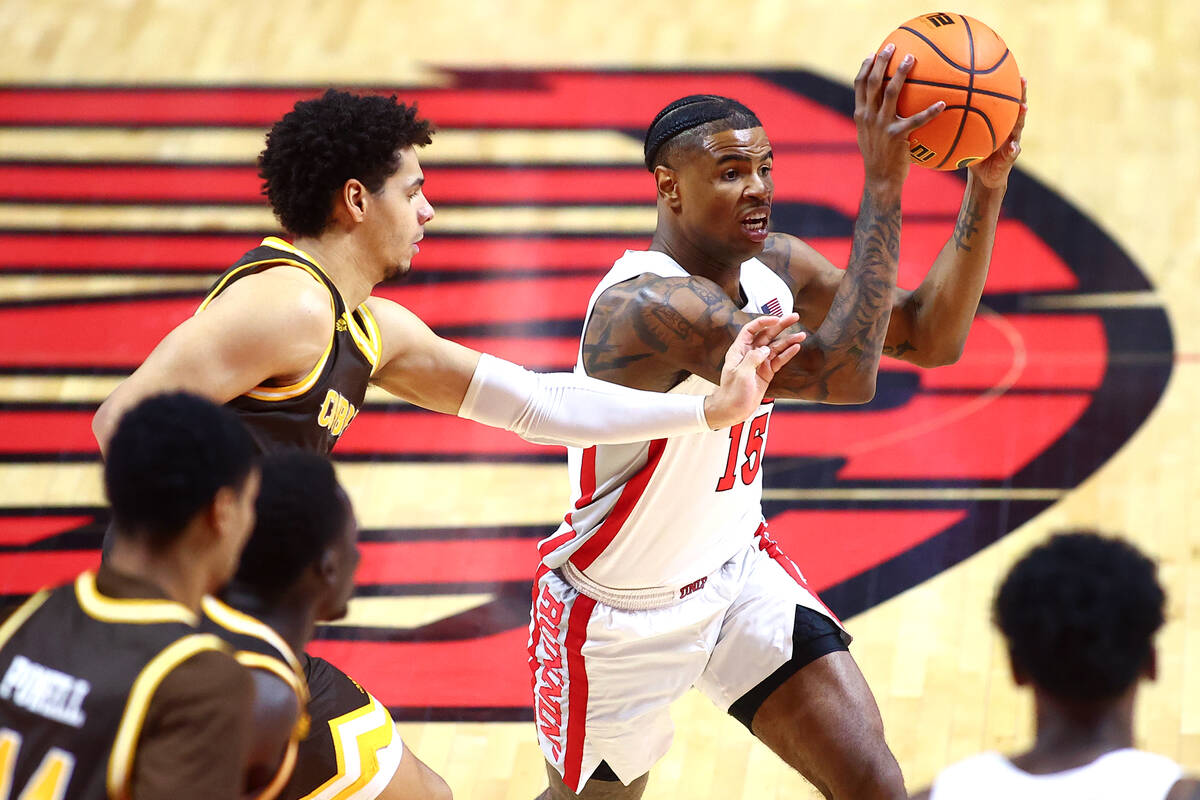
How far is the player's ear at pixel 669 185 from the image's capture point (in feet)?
12.5

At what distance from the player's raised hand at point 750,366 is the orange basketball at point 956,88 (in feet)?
1.76

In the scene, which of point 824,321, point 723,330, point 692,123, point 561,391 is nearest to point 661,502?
point 561,391

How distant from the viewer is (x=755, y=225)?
371 centimetres

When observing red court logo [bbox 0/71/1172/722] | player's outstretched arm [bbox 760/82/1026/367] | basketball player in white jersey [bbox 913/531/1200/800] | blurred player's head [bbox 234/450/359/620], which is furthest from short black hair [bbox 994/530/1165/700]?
red court logo [bbox 0/71/1172/722]

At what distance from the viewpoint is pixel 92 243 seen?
300 inches

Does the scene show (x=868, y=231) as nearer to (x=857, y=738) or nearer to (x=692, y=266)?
(x=692, y=266)

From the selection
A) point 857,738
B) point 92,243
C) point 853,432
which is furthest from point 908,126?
point 92,243

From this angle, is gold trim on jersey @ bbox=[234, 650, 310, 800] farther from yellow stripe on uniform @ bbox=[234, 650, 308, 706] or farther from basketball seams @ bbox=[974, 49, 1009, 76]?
basketball seams @ bbox=[974, 49, 1009, 76]

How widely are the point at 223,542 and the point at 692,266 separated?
5.69 feet

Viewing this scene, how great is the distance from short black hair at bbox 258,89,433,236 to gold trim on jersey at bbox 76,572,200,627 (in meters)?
1.42

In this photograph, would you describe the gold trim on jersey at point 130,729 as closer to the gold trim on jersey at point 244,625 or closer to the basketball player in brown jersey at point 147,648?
the basketball player in brown jersey at point 147,648

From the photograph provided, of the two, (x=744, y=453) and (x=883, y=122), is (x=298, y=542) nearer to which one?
(x=744, y=453)

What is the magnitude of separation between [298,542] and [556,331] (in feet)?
14.1

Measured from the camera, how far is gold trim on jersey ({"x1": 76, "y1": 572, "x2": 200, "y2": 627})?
2.28m
